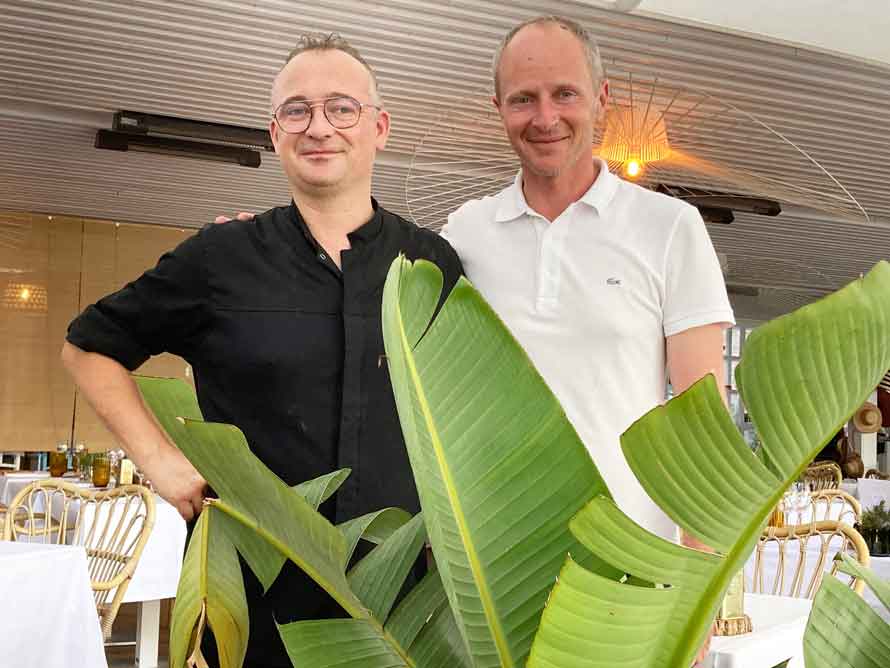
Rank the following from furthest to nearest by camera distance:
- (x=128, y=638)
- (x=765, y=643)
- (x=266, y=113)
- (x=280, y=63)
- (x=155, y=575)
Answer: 1. (x=266, y=113)
2. (x=280, y=63)
3. (x=128, y=638)
4. (x=155, y=575)
5. (x=765, y=643)

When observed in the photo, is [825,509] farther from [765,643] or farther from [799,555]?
[765,643]

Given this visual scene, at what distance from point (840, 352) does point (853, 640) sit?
0.23 metres

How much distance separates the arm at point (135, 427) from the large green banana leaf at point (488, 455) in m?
0.76

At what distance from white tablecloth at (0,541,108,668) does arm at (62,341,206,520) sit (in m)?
1.40

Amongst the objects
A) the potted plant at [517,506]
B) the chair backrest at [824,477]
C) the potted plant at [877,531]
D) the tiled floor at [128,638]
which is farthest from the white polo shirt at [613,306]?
the chair backrest at [824,477]

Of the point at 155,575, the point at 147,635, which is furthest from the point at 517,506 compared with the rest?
the point at 147,635

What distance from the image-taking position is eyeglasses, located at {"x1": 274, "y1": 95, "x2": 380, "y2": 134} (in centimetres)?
154

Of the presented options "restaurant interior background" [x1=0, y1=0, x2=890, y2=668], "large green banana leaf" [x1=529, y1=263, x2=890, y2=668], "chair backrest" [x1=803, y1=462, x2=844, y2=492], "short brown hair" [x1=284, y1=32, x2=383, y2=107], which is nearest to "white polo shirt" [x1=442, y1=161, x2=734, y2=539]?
"short brown hair" [x1=284, y1=32, x2=383, y2=107]

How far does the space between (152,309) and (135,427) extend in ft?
0.75

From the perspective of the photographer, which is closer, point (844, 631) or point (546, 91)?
point (844, 631)

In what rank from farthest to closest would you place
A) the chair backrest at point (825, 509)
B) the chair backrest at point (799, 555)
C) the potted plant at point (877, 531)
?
the chair backrest at point (825, 509) → the potted plant at point (877, 531) → the chair backrest at point (799, 555)

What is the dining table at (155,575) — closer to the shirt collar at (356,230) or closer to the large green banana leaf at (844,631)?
the shirt collar at (356,230)

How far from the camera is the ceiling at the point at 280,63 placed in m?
6.59

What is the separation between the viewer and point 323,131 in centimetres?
152
